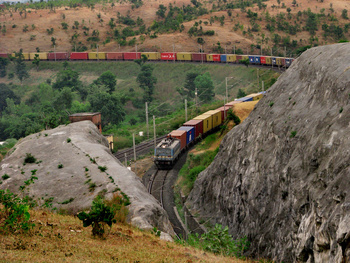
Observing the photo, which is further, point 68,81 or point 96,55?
point 96,55

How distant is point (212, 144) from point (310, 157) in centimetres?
4198

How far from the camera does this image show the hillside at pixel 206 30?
164000 millimetres

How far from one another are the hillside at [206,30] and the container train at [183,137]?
85.1 metres

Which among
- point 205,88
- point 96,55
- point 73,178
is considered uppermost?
point 96,55

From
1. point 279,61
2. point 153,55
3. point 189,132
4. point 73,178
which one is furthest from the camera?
point 153,55

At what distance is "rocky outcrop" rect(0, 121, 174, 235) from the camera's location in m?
31.0

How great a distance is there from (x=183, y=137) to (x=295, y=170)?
38949mm

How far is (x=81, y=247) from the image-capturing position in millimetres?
19797

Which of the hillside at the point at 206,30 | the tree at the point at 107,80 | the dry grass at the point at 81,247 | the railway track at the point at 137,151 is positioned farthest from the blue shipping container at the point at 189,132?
the hillside at the point at 206,30

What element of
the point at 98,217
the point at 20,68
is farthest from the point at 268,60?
the point at 98,217

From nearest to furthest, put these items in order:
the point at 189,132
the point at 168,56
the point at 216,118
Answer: the point at 189,132, the point at 216,118, the point at 168,56

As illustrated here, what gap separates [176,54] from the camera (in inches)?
5827

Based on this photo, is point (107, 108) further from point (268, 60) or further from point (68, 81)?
point (268, 60)

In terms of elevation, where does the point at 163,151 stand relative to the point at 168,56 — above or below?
below
